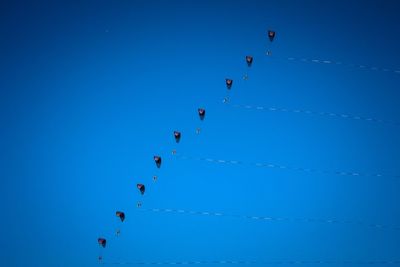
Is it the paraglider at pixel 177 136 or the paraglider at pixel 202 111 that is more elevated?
the paraglider at pixel 202 111

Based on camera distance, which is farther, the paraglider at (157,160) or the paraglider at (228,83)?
the paraglider at (228,83)

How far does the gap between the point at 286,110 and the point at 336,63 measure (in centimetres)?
98

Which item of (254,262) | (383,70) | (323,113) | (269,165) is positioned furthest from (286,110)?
(254,262)

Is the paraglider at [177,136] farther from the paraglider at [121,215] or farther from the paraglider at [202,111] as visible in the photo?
the paraglider at [121,215]

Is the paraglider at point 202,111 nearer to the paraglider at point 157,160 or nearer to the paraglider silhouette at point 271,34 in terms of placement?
the paraglider at point 157,160

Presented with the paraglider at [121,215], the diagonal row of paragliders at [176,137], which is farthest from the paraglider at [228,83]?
the paraglider at [121,215]

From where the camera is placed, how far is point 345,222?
4543 millimetres

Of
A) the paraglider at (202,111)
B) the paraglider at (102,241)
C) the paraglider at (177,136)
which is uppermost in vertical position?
the paraglider at (202,111)

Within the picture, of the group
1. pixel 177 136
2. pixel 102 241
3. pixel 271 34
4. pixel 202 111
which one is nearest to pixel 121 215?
pixel 102 241

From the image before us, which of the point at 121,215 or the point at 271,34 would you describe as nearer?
the point at 121,215

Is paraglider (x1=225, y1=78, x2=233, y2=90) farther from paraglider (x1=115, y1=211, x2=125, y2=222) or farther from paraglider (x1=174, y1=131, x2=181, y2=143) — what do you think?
paraglider (x1=115, y1=211, x2=125, y2=222)

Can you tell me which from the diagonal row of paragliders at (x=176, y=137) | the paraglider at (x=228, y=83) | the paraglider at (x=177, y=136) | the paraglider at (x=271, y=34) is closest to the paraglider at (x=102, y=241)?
the diagonal row of paragliders at (x=176, y=137)

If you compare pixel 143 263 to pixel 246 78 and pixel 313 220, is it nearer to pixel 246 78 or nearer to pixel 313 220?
pixel 313 220

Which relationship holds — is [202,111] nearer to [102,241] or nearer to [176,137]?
[176,137]
